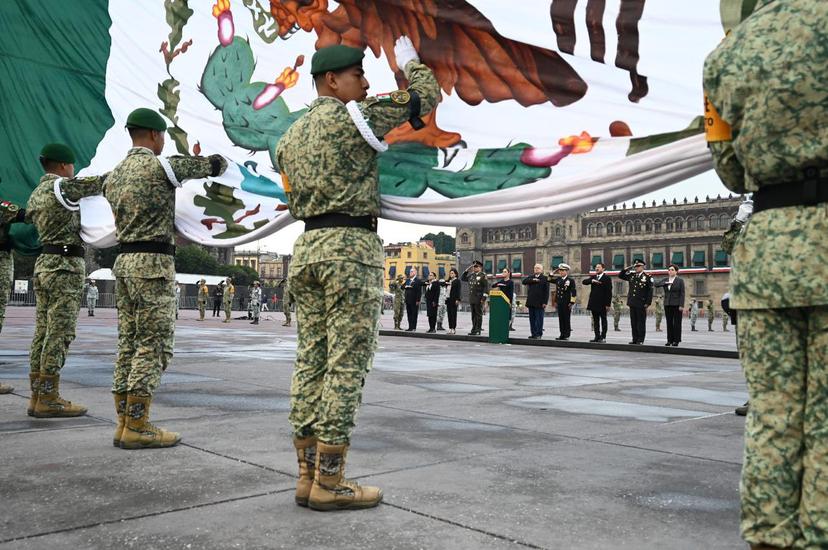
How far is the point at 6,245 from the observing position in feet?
19.8

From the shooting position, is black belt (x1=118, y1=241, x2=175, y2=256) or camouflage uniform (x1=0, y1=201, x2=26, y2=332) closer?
black belt (x1=118, y1=241, x2=175, y2=256)

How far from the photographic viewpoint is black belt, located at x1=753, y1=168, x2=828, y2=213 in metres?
1.82

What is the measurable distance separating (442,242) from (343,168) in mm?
143754

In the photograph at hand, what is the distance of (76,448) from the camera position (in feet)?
12.7

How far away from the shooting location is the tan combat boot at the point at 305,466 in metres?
2.86

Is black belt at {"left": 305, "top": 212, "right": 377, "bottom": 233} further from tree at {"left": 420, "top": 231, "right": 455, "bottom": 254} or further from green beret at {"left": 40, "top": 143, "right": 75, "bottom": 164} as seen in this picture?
tree at {"left": 420, "top": 231, "right": 455, "bottom": 254}

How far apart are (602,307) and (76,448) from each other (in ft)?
42.3

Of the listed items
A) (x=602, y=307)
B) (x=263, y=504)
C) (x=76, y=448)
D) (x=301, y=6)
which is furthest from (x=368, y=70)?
(x=602, y=307)

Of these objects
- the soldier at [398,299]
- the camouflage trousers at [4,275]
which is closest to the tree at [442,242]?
the soldier at [398,299]

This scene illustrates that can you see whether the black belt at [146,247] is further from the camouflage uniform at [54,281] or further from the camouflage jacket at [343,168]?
the camouflage jacket at [343,168]

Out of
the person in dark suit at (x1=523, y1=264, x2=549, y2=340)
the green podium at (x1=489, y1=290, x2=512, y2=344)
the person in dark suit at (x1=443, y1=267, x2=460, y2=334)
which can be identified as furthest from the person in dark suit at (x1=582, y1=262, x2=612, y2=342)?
the person in dark suit at (x1=443, y1=267, x2=460, y2=334)

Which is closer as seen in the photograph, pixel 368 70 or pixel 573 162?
pixel 573 162

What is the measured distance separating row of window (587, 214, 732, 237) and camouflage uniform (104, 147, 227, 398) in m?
76.8

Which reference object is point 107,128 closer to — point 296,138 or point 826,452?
point 296,138
